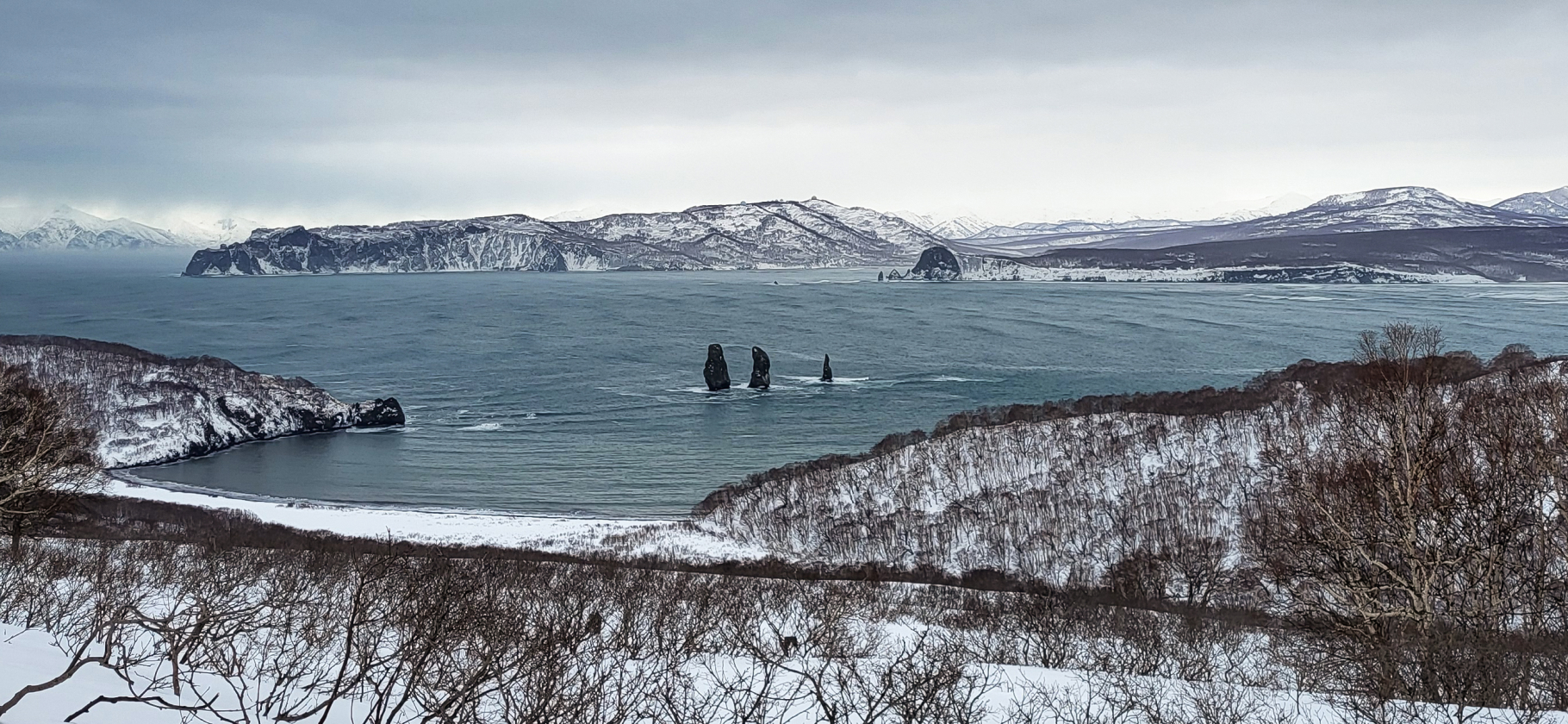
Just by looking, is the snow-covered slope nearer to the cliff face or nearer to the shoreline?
the shoreline

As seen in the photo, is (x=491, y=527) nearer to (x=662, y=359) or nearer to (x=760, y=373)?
(x=760, y=373)

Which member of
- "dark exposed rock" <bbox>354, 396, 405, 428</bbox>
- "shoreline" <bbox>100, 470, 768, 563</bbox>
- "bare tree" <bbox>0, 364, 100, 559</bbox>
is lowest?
"shoreline" <bbox>100, 470, 768, 563</bbox>

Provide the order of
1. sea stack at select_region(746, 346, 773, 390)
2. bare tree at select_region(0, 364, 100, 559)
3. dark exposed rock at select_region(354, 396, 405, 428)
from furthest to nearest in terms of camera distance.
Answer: sea stack at select_region(746, 346, 773, 390), dark exposed rock at select_region(354, 396, 405, 428), bare tree at select_region(0, 364, 100, 559)

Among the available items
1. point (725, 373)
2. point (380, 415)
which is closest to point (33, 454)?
point (380, 415)

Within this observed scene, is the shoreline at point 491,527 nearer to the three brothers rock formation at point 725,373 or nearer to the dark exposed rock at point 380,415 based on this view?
the dark exposed rock at point 380,415

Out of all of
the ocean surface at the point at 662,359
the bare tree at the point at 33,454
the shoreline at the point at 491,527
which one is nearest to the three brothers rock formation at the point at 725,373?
the ocean surface at the point at 662,359

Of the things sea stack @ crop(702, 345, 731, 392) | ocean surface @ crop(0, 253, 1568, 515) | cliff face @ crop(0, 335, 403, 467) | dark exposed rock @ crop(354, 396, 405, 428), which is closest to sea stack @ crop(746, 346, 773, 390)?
ocean surface @ crop(0, 253, 1568, 515)
